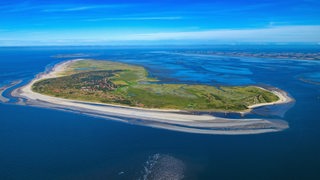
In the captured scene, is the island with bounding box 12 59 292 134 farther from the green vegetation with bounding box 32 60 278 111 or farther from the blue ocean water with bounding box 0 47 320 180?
the blue ocean water with bounding box 0 47 320 180

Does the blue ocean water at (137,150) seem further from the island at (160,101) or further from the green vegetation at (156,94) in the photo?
the green vegetation at (156,94)

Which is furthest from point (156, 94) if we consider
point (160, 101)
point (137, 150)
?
point (137, 150)

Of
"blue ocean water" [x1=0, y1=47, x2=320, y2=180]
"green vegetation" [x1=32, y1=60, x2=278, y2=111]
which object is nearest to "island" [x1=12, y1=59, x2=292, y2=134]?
"green vegetation" [x1=32, y1=60, x2=278, y2=111]

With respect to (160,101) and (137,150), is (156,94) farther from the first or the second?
(137,150)

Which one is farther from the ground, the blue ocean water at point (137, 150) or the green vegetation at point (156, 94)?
the green vegetation at point (156, 94)

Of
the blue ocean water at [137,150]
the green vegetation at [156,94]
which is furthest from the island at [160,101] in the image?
the blue ocean water at [137,150]

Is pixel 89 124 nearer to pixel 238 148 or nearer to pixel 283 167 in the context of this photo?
pixel 238 148

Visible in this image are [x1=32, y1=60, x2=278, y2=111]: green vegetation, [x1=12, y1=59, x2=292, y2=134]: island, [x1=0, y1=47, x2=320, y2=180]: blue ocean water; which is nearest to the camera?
[x1=0, y1=47, x2=320, y2=180]: blue ocean water
